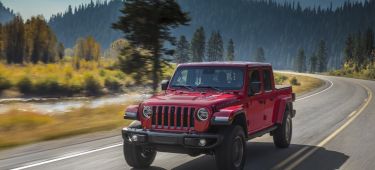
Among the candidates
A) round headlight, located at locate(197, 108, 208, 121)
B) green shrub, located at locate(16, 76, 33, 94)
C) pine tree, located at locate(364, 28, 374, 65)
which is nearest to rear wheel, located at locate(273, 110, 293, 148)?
round headlight, located at locate(197, 108, 208, 121)

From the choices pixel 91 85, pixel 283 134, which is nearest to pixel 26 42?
pixel 91 85

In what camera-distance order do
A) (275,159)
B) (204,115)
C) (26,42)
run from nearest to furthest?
(204,115) → (275,159) → (26,42)

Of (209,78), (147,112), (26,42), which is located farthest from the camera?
(26,42)

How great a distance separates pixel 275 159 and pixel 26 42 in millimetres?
107643

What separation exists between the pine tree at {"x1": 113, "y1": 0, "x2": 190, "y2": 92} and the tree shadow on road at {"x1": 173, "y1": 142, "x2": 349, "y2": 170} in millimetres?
10782

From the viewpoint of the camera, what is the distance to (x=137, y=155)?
8875 millimetres

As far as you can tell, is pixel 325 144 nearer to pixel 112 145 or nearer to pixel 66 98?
pixel 112 145

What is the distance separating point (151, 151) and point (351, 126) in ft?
31.3

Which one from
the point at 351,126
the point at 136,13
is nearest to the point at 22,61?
the point at 136,13

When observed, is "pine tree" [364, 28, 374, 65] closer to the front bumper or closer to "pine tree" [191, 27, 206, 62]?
"pine tree" [191, 27, 206, 62]

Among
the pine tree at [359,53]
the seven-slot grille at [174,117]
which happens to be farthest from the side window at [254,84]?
the pine tree at [359,53]

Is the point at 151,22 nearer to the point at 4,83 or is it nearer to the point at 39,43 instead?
the point at 4,83

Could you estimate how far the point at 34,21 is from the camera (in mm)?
119062

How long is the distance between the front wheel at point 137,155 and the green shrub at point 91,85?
35994mm
